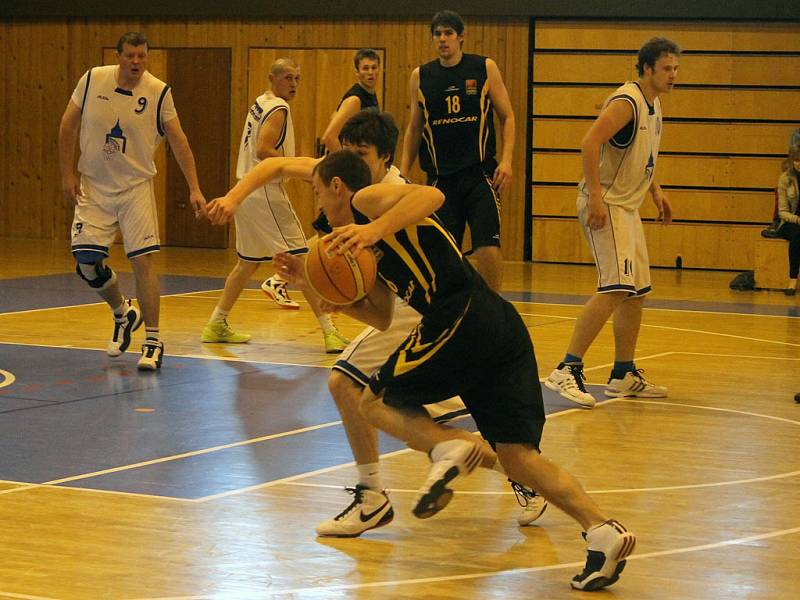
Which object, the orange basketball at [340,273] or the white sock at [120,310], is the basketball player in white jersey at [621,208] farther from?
the orange basketball at [340,273]

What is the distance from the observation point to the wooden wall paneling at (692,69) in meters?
15.5

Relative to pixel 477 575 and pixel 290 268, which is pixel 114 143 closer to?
pixel 290 268

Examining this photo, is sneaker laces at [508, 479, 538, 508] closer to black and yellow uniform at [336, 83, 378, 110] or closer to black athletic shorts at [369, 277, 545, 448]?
black athletic shorts at [369, 277, 545, 448]

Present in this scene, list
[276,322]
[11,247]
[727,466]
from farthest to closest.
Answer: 1. [11,247]
2. [276,322]
3. [727,466]

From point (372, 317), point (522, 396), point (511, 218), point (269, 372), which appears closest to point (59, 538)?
point (372, 317)

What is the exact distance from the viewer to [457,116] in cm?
781

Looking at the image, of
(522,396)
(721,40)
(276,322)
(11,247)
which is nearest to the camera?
(522,396)

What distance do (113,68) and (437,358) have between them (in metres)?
4.47

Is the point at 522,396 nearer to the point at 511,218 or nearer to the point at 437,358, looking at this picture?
the point at 437,358

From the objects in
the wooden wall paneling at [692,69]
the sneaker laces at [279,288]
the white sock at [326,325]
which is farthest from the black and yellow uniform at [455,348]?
the wooden wall paneling at [692,69]

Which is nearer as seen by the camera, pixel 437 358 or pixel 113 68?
pixel 437 358

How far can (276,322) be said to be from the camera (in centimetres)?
1015

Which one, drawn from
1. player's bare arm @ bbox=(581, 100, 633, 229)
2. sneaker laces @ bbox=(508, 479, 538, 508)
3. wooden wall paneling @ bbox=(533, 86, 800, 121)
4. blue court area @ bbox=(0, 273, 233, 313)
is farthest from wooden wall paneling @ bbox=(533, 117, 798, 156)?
sneaker laces @ bbox=(508, 479, 538, 508)

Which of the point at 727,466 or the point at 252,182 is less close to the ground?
the point at 252,182
